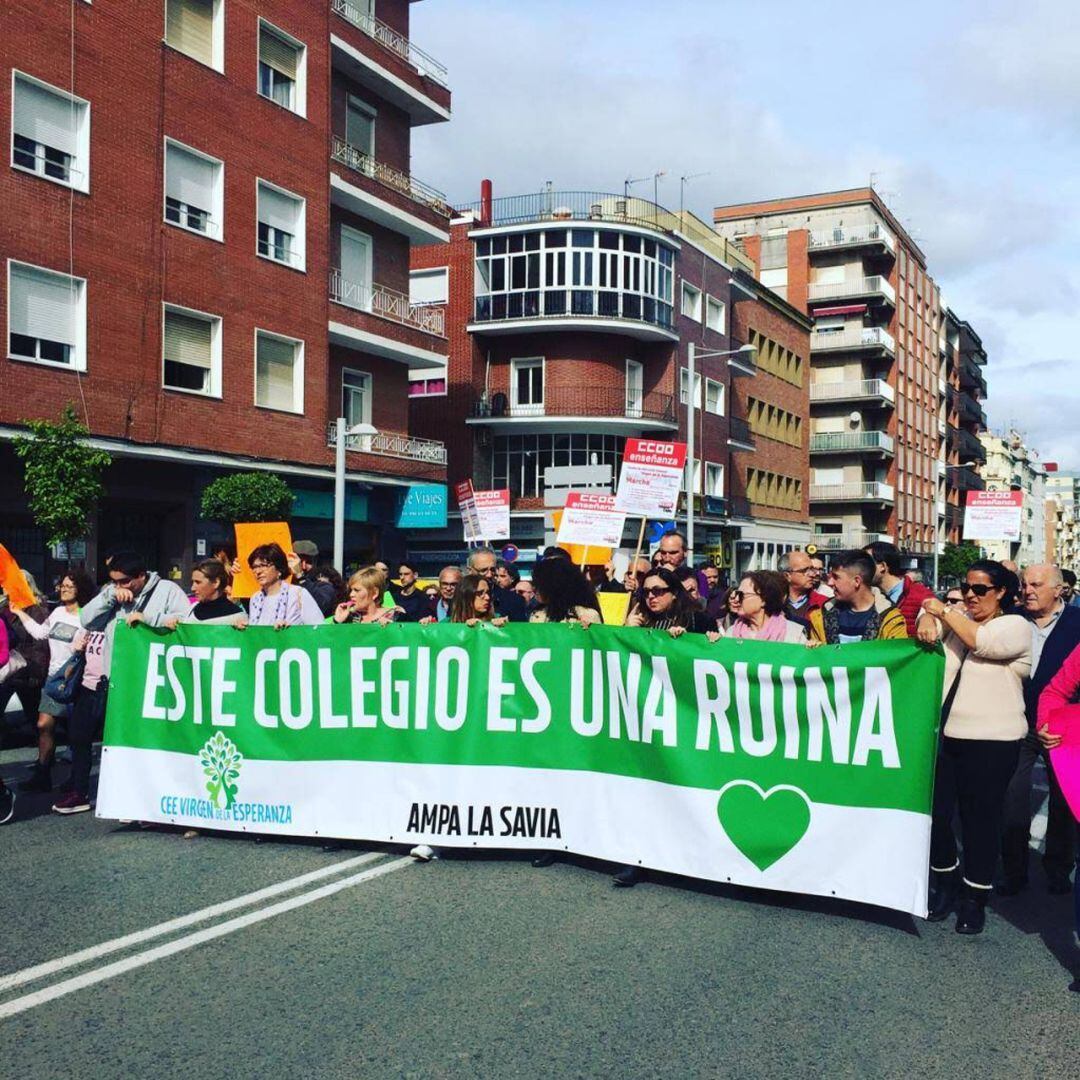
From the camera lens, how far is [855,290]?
7519cm

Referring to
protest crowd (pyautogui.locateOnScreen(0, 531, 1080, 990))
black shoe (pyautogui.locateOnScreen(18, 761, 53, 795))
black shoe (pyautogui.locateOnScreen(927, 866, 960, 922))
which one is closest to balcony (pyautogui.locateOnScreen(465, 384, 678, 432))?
protest crowd (pyautogui.locateOnScreen(0, 531, 1080, 990))

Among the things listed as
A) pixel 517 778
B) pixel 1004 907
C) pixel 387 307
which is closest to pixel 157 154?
pixel 387 307

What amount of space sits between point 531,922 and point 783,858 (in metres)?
1.33

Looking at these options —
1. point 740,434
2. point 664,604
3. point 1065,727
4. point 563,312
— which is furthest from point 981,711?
point 740,434

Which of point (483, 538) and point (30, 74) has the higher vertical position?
point (30, 74)

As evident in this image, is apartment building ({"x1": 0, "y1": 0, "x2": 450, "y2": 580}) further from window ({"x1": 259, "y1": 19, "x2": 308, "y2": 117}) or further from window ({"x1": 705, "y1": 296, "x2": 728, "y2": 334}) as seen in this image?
window ({"x1": 705, "y1": 296, "x2": 728, "y2": 334})

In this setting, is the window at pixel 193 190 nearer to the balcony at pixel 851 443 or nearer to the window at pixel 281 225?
the window at pixel 281 225

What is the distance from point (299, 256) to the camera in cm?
2708

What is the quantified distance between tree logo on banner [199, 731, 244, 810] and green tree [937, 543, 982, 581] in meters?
75.9

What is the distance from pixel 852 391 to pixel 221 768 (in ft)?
234

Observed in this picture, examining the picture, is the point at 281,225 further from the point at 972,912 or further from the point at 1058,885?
the point at 972,912

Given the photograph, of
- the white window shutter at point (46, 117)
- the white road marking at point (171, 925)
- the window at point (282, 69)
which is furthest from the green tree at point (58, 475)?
the white road marking at point (171, 925)

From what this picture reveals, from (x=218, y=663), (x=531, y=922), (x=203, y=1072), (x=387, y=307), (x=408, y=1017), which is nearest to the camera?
(x=203, y=1072)

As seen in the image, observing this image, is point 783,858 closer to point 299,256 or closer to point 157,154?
point 157,154
